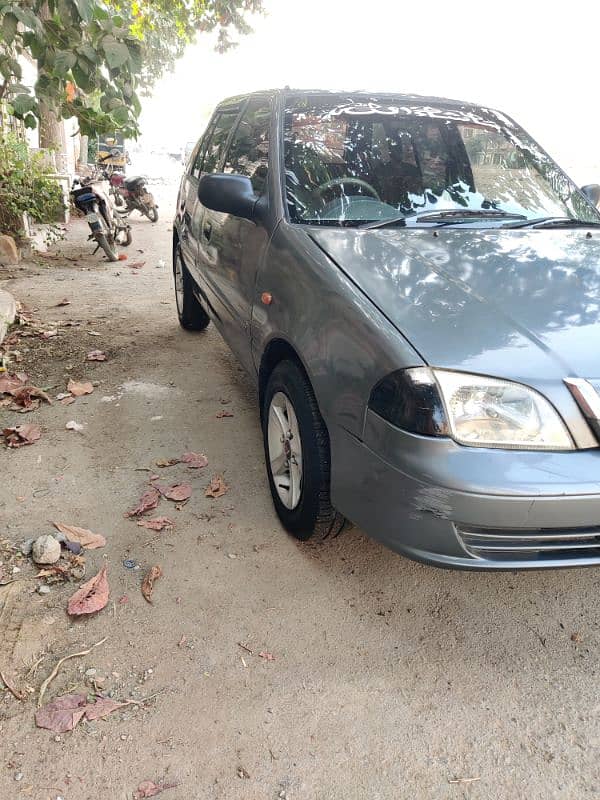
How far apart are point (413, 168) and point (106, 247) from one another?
19.4 feet

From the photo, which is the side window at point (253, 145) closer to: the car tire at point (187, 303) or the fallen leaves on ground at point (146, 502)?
the car tire at point (187, 303)

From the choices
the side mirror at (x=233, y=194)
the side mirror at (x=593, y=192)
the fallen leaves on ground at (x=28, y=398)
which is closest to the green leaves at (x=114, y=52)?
the side mirror at (x=233, y=194)

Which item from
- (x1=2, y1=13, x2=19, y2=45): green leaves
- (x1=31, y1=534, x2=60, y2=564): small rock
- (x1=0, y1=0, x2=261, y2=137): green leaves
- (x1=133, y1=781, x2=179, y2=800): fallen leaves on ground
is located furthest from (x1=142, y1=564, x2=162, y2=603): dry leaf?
(x1=2, y1=13, x2=19, y2=45): green leaves

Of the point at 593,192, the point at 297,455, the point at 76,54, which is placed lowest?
the point at 297,455

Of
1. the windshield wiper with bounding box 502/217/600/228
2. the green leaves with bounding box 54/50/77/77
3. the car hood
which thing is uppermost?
the green leaves with bounding box 54/50/77/77

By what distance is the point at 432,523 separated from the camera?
1.90 meters

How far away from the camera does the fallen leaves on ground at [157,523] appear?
2.79 m

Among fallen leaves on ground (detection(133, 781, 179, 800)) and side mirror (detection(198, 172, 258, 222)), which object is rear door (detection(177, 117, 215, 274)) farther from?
fallen leaves on ground (detection(133, 781, 179, 800))

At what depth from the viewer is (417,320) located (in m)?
2.02

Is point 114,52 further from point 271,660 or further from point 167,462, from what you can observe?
point 271,660

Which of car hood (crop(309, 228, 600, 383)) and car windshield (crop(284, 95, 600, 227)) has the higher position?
car windshield (crop(284, 95, 600, 227))

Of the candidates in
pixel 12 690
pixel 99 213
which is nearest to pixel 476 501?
pixel 12 690

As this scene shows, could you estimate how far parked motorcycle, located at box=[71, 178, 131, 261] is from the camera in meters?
7.93

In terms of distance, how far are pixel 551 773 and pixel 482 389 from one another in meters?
1.10
